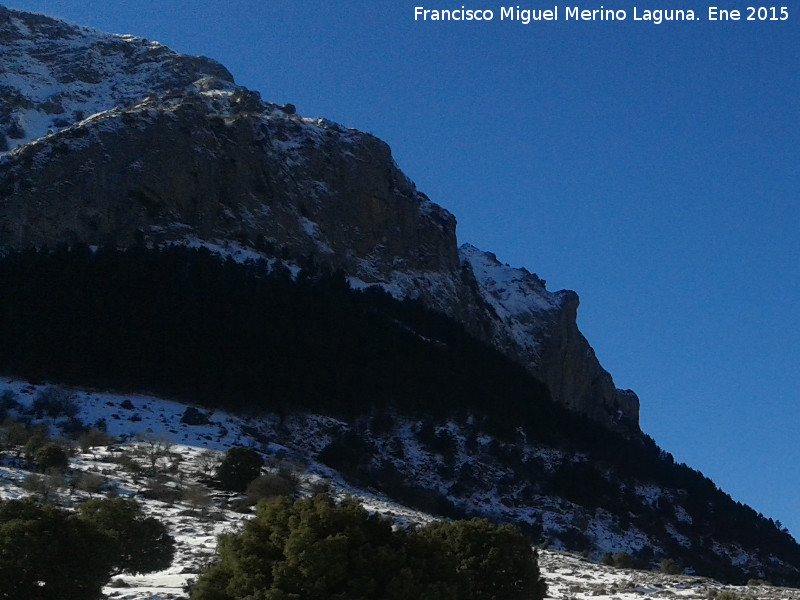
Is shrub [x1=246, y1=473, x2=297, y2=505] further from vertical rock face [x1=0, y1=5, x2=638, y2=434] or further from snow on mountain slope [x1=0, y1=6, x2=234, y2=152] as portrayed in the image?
snow on mountain slope [x1=0, y1=6, x2=234, y2=152]

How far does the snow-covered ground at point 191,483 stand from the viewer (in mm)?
29625

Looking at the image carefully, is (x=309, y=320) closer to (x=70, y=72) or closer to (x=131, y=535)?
(x=131, y=535)

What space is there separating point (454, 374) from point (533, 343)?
145ft

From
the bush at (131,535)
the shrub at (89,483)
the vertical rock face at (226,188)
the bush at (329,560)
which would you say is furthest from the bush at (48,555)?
the vertical rock face at (226,188)

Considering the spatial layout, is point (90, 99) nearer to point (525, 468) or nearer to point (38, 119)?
point (38, 119)

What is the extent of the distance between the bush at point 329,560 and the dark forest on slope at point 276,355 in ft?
124

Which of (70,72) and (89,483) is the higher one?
(70,72)

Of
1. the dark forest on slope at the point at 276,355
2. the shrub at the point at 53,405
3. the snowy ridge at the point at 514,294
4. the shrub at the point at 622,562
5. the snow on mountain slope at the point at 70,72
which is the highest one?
the snow on mountain slope at the point at 70,72

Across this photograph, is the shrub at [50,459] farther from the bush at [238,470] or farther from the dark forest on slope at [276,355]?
the dark forest on slope at [276,355]

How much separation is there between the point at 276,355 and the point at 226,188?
81.2ft

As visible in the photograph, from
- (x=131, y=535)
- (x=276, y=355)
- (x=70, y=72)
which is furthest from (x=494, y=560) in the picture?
(x=70, y=72)

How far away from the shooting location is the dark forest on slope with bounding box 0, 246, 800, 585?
6431 cm

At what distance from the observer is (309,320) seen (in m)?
76.2

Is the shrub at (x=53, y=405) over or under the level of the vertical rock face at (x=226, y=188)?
under
